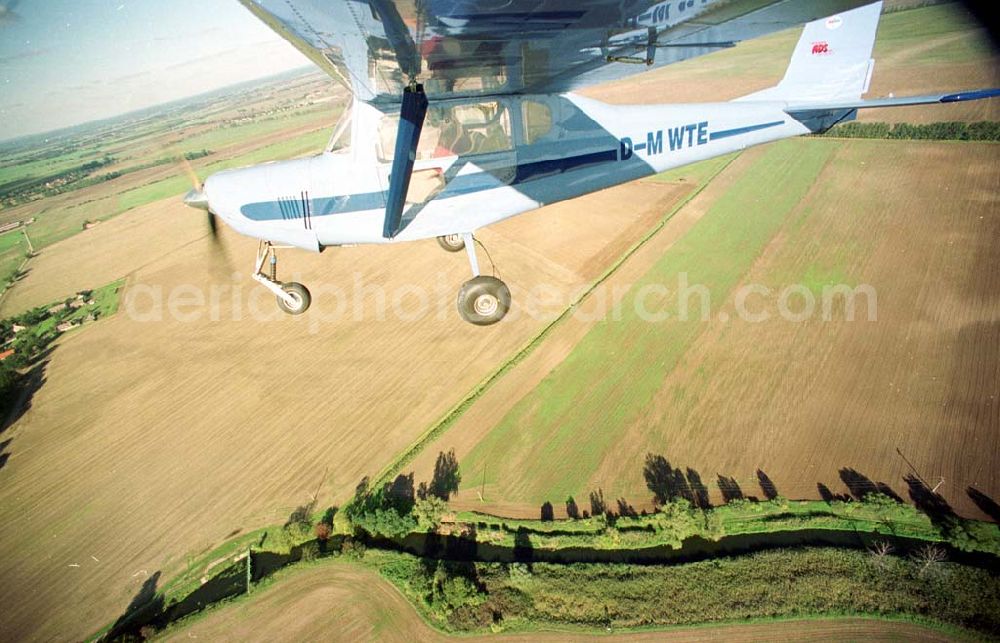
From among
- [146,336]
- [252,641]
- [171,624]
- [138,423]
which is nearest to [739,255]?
[252,641]

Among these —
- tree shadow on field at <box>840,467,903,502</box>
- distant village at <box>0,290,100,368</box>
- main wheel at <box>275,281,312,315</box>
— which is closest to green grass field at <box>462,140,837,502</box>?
tree shadow on field at <box>840,467,903,502</box>

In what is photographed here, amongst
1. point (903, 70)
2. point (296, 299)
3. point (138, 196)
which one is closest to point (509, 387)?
point (296, 299)

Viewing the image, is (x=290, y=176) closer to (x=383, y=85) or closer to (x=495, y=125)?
(x=383, y=85)

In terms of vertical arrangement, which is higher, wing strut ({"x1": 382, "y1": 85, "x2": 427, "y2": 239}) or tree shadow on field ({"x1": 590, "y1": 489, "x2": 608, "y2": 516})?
wing strut ({"x1": 382, "y1": 85, "x2": 427, "y2": 239})

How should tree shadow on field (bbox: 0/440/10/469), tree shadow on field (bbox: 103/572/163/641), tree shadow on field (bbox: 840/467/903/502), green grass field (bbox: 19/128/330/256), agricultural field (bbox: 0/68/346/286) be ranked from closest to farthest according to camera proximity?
tree shadow on field (bbox: 103/572/163/641) → tree shadow on field (bbox: 840/467/903/502) → tree shadow on field (bbox: 0/440/10/469) → green grass field (bbox: 19/128/330/256) → agricultural field (bbox: 0/68/346/286)

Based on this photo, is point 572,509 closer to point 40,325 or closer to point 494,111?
point 494,111

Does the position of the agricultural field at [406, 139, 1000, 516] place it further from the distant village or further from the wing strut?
the distant village

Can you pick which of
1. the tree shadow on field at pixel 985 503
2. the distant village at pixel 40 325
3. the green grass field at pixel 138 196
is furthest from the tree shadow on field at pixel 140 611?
the green grass field at pixel 138 196

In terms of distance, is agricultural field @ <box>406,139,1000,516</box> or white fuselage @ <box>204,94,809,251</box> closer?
white fuselage @ <box>204,94,809,251</box>
